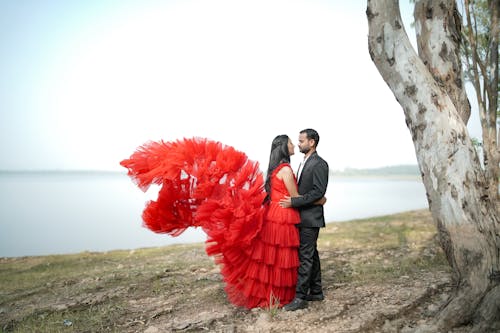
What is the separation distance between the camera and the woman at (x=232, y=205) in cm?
453

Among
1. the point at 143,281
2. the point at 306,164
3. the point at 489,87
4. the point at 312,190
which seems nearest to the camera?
the point at 312,190

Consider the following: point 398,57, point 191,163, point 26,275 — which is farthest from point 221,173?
point 26,275

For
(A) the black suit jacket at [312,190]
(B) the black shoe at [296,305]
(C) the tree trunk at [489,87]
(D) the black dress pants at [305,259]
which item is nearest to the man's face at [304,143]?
(A) the black suit jacket at [312,190]

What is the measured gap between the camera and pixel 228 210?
4434 millimetres

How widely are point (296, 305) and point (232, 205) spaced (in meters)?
1.48

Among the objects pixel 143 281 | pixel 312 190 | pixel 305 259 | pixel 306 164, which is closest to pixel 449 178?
pixel 312 190

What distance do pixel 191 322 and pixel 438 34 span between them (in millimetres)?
4728

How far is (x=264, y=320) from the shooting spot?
443 centimetres

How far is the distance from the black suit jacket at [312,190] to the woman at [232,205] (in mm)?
120

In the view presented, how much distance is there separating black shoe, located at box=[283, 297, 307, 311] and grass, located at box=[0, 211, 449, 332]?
154mm

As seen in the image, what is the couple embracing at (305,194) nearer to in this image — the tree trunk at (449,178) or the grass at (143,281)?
the grass at (143,281)

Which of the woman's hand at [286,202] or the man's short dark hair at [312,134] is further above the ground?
the man's short dark hair at [312,134]

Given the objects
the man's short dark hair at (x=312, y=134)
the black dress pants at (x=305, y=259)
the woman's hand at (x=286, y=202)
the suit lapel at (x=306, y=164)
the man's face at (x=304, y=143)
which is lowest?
the black dress pants at (x=305, y=259)

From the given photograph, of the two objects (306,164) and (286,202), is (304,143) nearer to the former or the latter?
(306,164)
